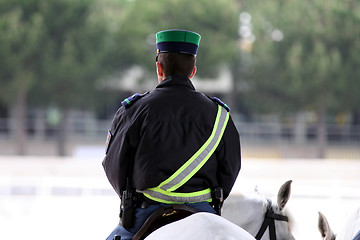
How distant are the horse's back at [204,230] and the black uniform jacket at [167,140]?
373mm

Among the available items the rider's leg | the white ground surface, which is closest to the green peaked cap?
the rider's leg

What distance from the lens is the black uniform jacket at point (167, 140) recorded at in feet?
7.52

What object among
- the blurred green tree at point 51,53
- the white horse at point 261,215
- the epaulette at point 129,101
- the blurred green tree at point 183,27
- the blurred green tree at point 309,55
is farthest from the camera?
the blurred green tree at point 183,27

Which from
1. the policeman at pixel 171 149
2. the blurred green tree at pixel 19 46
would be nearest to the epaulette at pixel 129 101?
the policeman at pixel 171 149

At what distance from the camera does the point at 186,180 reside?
2291mm

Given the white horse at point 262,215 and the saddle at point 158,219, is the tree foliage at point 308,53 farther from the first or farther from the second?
the saddle at point 158,219

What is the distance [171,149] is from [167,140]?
39 mm

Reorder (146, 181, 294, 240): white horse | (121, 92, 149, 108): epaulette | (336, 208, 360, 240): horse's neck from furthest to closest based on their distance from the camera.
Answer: (146, 181, 294, 240): white horse
(336, 208, 360, 240): horse's neck
(121, 92, 149, 108): epaulette

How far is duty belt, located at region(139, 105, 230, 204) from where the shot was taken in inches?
90.0

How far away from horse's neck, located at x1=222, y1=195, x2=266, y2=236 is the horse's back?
Result: 1.34m

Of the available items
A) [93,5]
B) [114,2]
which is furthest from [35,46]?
[114,2]

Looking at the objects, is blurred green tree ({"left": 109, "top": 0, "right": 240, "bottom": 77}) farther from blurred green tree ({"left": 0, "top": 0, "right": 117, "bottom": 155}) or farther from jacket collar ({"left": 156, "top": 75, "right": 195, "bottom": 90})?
jacket collar ({"left": 156, "top": 75, "right": 195, "bottom": 90})

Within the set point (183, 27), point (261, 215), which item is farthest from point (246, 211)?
point (183, 27)

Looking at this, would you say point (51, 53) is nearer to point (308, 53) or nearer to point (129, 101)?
point (308, 53)
